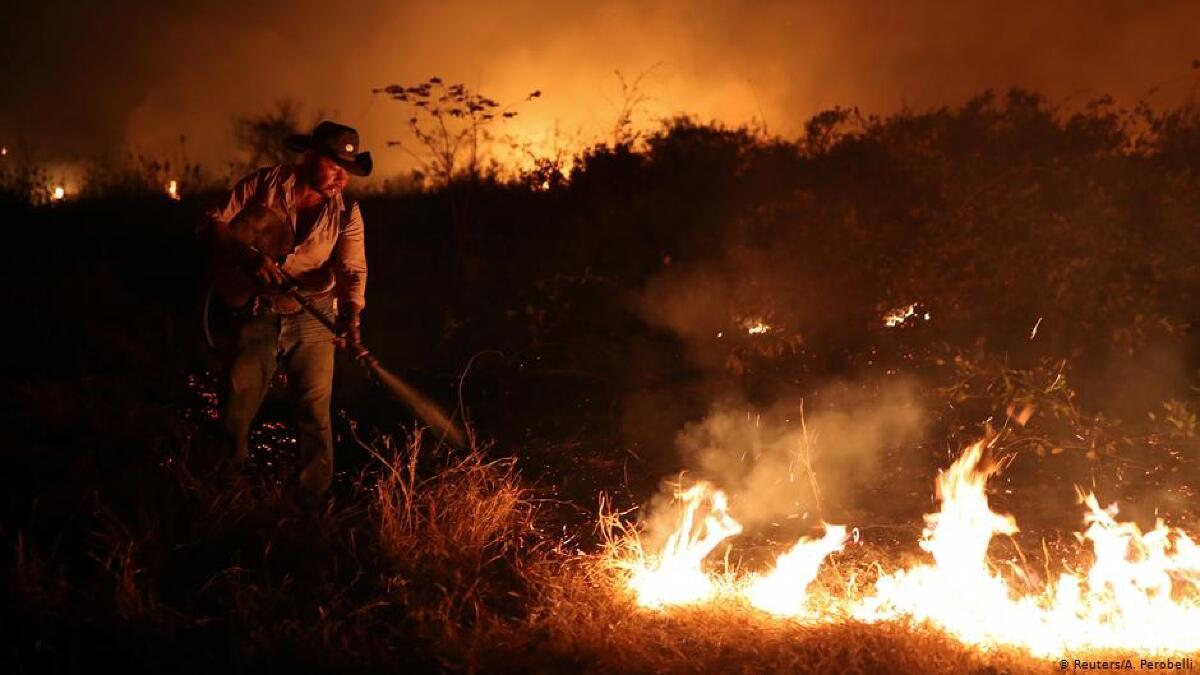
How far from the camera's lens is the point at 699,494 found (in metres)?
4.54

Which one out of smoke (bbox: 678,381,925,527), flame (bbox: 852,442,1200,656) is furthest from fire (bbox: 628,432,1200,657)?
smoke (bbox: 678,381,925,527)

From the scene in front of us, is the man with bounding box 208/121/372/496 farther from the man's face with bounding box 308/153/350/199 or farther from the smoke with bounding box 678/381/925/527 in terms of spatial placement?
the smoke with bounding box 678/381/925/527

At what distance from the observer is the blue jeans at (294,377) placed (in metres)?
4.43

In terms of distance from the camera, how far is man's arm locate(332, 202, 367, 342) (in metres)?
4.69

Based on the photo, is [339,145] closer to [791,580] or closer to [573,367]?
[791,580]

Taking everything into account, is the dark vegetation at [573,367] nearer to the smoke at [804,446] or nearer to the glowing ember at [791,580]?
the smoke at [804,446]

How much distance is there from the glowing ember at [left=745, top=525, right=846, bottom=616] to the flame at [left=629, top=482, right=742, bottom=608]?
7.9 inches

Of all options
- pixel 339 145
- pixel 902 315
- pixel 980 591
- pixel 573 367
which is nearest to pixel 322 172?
pixel 339 145

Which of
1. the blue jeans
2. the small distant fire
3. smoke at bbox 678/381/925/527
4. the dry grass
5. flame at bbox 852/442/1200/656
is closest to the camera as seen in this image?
the dry grass

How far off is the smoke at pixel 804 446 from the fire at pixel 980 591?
3.27 feet

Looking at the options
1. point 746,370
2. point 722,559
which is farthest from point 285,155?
point 722,559

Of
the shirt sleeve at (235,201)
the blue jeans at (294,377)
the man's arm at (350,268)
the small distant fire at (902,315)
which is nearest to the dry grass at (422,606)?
the blue jeans at (294,377)

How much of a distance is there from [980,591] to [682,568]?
1197mm

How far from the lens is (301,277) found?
15.0 ft
